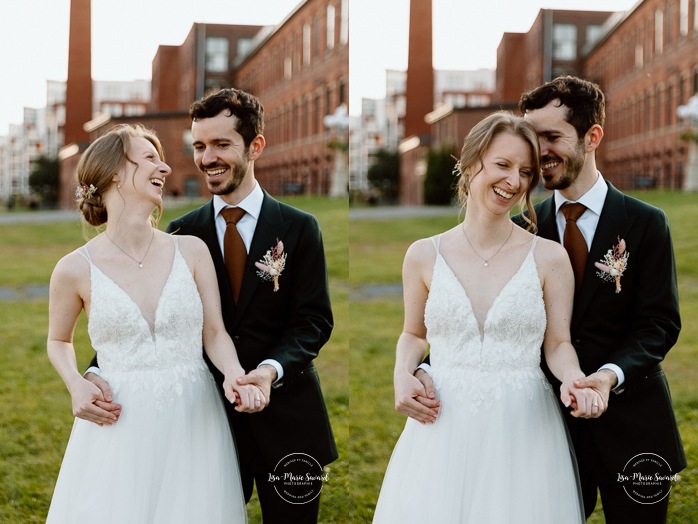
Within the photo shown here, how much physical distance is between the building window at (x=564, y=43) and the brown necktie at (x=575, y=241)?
0.94 m

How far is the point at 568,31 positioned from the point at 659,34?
0.45 metres

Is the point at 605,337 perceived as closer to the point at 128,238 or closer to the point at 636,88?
the point at 636,88

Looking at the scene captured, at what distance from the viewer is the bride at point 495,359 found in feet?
10.4

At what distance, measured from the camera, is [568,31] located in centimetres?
409

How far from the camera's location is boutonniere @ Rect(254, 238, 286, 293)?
359 cm

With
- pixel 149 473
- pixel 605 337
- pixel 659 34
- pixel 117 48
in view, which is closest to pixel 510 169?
pixel 605 337

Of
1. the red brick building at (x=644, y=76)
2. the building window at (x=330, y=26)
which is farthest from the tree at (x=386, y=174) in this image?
the red brick building at (x=644, y=76)

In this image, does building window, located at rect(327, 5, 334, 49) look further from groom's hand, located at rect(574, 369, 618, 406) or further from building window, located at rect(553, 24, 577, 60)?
groom's hand, located at rect(574, 369, 618, 406)

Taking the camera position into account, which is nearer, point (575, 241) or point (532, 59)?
point (575, 241)

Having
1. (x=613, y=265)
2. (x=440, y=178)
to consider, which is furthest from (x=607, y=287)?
(x=440, y=178)
